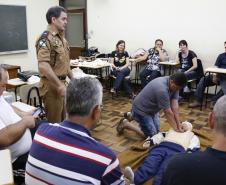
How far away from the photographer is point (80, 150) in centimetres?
108

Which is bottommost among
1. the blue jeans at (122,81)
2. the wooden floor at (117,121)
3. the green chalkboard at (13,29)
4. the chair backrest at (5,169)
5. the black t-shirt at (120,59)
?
the wooden floor at (117,121)

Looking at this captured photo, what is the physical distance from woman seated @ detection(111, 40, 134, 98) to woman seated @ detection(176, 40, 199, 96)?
1091 millimetres

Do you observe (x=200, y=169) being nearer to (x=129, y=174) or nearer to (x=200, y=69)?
(x=129, y=174)

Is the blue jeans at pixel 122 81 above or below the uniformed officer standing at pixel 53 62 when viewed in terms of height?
below

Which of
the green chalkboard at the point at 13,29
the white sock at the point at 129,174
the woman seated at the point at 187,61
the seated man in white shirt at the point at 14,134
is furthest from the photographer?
the green chalkboard at the point at 13,29

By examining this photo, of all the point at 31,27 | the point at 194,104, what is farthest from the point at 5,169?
the point at 31,27

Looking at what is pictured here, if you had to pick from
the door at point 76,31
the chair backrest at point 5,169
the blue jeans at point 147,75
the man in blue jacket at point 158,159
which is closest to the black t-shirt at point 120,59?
the blue jeans at point 147,75

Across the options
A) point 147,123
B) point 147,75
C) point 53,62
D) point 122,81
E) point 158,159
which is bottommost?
point 158,159

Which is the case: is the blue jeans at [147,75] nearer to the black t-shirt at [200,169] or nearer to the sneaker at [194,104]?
the sneaker at [194,104]

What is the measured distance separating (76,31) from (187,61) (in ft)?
11.2

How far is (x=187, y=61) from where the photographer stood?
5.31 metres

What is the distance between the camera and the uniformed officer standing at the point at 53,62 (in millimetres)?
2484

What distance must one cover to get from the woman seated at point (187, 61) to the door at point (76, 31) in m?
2.88

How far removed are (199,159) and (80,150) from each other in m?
0.46
